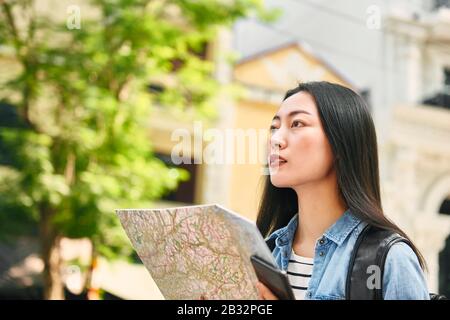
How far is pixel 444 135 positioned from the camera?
30.5 feet

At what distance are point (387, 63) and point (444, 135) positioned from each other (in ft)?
4.44

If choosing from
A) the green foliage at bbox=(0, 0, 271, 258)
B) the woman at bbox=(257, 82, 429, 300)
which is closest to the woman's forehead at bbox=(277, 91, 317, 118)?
the woman at bbox=(257, 82, 429, 300)

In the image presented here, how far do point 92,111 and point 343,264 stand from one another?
15.3ft

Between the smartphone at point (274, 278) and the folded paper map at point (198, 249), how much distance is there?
1cm

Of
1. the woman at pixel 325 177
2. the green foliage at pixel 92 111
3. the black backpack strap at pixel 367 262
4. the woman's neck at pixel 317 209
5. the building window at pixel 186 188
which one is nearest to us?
the black backpack strap at pixel 367 262

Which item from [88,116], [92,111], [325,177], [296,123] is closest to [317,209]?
[325,177]

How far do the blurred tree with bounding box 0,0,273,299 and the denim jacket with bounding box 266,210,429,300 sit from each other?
4.20 m

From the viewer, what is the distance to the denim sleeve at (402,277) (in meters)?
1.01

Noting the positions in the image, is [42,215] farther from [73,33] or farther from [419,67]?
[419,67]

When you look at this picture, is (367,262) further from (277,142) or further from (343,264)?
(277,142)

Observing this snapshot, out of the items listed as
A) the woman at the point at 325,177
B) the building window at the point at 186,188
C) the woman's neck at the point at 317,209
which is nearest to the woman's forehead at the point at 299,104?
the woman at the point at 325,177

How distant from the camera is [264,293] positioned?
998 millimetres

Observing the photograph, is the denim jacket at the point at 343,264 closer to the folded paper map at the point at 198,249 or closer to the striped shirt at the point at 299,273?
the striped shirt at the point at 299,273

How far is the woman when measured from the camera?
114cm
